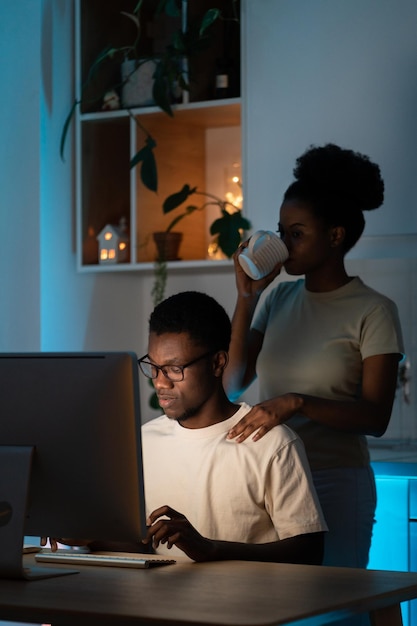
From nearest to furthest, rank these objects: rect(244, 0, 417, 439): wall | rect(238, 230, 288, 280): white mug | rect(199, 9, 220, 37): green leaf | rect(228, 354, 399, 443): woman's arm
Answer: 1. rect(228, 354, 399, 443): woman's arm
2. rect(238, 230, 288, 280): white mug
3. rect(244, 0, 417, 439): wall
4. rect(199, 9, 220, 37): green leaf

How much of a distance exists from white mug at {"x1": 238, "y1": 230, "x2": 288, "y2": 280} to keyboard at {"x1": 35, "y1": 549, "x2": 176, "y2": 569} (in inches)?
32.1

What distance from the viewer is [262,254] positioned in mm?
2420

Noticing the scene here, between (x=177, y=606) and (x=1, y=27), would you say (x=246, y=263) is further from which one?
(x=1, y=27)

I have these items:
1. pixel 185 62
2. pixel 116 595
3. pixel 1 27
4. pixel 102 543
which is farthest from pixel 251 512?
pixel 1 27

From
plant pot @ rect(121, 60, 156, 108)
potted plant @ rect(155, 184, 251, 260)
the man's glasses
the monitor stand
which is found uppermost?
plant pot @ rect(121, 60, 156, 108)

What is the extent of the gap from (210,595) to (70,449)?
293 millimetres

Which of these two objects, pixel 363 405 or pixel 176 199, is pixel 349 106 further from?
pixel 363 405

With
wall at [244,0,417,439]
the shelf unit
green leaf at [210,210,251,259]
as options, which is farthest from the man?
the shelf unit

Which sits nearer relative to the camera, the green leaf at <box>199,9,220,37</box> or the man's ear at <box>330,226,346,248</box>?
the man's ear at <box>330,226,346,248</box>

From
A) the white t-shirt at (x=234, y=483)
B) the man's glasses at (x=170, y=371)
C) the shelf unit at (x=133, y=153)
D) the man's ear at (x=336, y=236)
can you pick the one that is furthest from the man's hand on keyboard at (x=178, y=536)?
the shelf unit at (x=133, y=153)

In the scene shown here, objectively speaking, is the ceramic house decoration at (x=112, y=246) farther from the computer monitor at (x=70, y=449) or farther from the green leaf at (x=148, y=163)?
the computer monitor at (x=70, y=449)

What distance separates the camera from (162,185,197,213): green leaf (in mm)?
3412

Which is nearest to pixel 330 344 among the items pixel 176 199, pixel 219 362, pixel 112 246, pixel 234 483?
pixel 219 362

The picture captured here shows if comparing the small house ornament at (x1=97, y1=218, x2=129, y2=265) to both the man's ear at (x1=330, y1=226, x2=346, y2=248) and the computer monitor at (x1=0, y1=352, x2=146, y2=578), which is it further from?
the computer monitor at (x1=0, y1=352, x2=146, y2=578)
